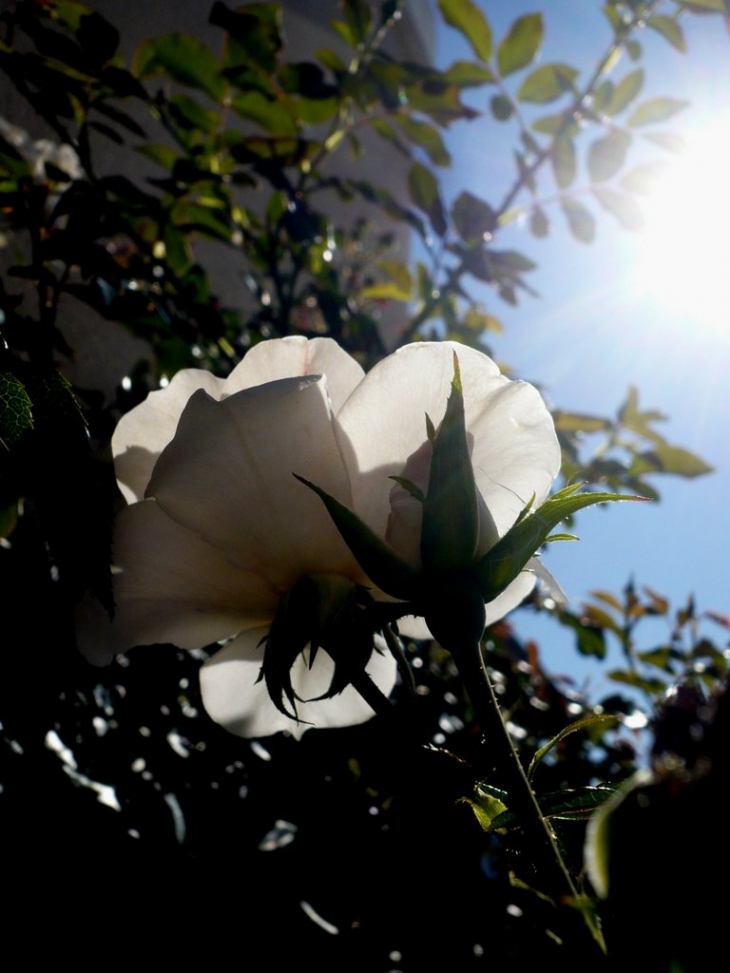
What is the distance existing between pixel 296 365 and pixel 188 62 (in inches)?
29.3

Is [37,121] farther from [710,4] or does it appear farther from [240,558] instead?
[240,558]

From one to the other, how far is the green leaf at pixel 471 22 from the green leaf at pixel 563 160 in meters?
0.18

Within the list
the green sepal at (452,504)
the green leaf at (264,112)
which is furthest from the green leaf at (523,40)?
the green sepal at (452,504)

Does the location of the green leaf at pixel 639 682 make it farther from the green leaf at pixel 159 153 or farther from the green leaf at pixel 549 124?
the green leaf at pixel 159 153

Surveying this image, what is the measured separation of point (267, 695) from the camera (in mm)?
500

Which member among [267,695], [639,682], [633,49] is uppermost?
[633,49]

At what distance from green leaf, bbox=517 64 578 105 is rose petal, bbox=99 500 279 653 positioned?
107 centimetres

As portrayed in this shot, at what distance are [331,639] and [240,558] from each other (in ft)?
0.26

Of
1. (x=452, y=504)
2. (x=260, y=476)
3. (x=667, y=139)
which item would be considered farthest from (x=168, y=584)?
(x=667, y=139)

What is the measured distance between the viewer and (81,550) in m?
0.38

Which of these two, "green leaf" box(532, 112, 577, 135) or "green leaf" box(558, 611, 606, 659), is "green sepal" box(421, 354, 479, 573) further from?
"green leaf" box(532, 112, 577, 135)

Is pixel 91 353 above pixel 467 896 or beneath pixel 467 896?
above

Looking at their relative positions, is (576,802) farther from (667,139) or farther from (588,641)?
(667,139)

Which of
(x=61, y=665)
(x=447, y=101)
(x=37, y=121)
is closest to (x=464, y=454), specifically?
(x=61, y=665)
